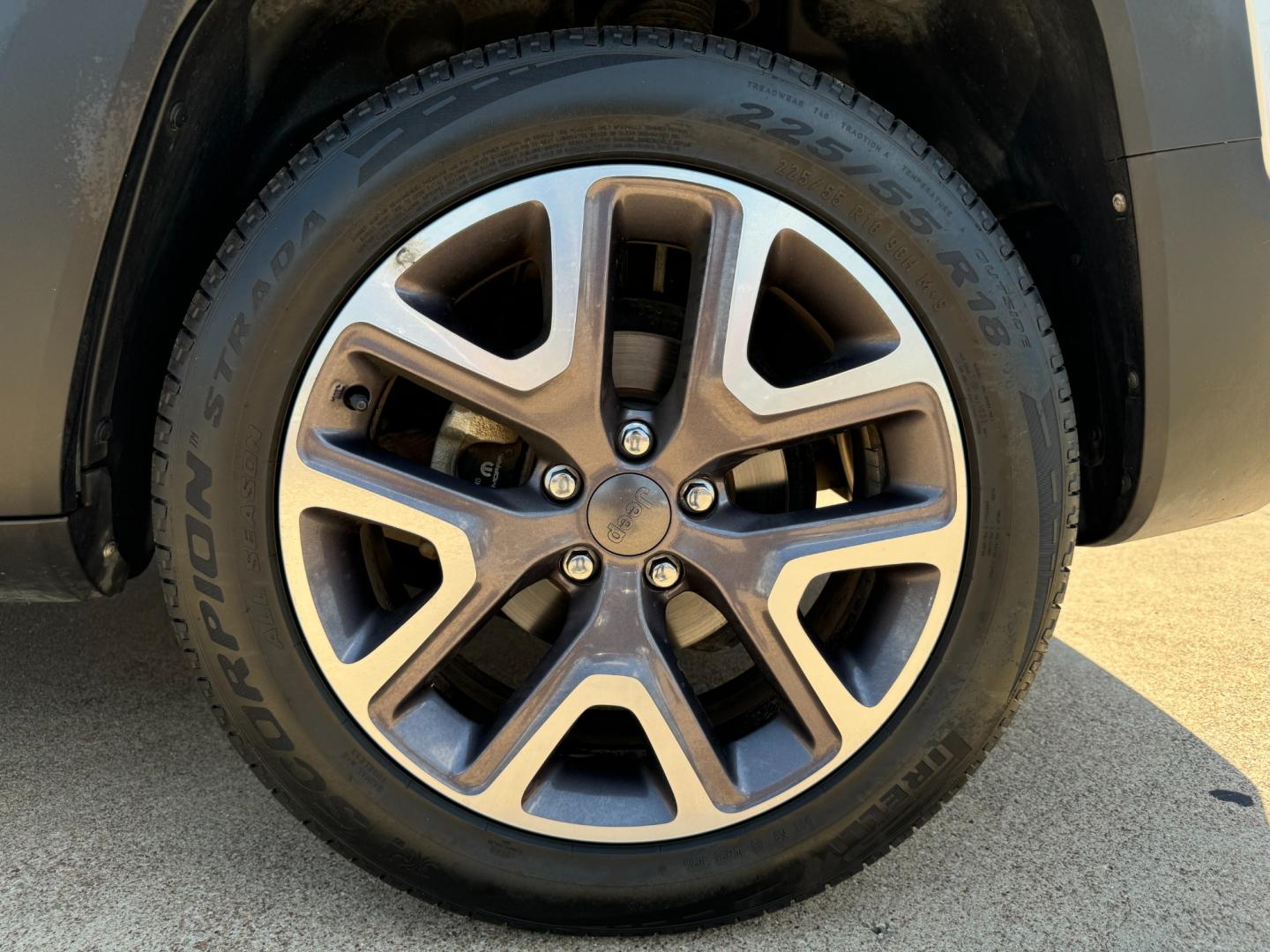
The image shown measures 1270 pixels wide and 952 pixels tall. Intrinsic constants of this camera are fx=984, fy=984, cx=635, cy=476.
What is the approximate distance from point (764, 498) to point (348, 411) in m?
0.66

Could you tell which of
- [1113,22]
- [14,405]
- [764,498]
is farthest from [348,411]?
[1113,22]

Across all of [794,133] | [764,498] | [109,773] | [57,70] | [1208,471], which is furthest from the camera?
[109,773]

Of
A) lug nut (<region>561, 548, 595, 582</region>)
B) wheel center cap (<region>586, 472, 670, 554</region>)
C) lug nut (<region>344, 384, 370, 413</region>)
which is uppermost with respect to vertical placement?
lug nut (<region>344, 384, 370, 413</region>)

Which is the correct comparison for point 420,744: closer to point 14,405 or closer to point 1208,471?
point 14,405

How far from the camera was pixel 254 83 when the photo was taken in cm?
138

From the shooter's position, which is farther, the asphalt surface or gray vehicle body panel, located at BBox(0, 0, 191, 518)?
the asphalt surface

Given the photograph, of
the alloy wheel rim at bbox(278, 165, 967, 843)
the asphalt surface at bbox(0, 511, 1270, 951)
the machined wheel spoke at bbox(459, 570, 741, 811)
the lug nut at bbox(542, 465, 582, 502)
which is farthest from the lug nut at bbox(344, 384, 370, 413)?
the asphalt surface at bbox(0, 511, 1270, 951)

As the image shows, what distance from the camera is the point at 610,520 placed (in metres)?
1.35

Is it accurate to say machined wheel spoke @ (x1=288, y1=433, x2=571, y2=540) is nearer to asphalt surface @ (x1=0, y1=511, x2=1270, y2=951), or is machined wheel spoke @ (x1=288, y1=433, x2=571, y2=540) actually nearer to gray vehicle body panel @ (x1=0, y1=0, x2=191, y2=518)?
gray vehicle body panel @ (x1=0, y1=0, x2=191, y2=518)

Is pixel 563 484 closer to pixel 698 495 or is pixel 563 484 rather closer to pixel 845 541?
pixel 698 495

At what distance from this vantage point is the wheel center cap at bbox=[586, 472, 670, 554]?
1.34m

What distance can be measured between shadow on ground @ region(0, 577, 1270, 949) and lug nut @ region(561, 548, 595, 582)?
516 millimetres

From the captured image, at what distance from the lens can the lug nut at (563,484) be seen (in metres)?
1.35

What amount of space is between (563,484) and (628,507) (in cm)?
10
